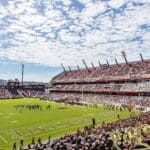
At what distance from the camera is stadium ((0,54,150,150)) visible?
2541 cm

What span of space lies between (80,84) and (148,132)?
3413 inches

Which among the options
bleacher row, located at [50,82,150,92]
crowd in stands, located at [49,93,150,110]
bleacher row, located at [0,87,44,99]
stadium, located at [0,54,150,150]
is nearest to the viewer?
stadium, located at [0,54,150,150]

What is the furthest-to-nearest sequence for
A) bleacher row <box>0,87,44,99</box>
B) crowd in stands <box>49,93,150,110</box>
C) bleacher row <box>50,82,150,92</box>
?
bleacher row <box>0,87,44,99</box> < bleacher row <box>50,82,150,92</box> < crowd in stands <box>49,93,150,110</box>

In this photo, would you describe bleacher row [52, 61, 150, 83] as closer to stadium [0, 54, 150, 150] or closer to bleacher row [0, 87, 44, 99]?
stadium [0, 54, 150, 150]

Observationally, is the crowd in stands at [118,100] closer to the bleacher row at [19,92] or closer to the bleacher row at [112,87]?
the bleacher row at [112,87]

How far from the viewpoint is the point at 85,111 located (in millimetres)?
64062

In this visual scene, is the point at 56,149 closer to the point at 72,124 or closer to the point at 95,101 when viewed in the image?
the point at 72,124

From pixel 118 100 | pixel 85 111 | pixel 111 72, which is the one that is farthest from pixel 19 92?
pixel 85 111

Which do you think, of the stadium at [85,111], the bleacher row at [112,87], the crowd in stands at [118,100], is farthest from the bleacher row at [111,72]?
the crowd in stands at [118,100]

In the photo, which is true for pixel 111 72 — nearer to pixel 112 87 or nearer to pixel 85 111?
pixel 112 87

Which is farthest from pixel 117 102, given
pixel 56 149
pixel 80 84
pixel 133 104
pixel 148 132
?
pixel 56 149

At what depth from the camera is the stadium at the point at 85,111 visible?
2541 cm

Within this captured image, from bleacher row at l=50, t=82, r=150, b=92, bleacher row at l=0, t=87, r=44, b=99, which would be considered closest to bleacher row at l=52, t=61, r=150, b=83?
bleacher row at l=50, t=82, r=150, b=92

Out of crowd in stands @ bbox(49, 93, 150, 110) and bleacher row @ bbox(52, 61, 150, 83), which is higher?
bleacher row @ bbox(52, 61, 150, 83)
